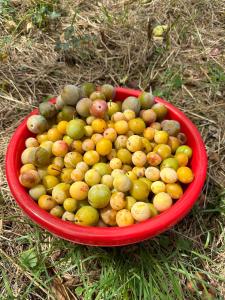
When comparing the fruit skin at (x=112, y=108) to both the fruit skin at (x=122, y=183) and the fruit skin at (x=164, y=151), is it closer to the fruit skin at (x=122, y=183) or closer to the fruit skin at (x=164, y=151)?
the fruit skin at (x=164, y=151)

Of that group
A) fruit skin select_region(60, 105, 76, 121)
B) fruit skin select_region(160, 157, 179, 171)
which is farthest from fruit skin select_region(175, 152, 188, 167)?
fruit skin select_region(60, 105, 76, 121)

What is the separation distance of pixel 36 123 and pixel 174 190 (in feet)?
2.99

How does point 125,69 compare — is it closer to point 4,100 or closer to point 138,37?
point 138,37

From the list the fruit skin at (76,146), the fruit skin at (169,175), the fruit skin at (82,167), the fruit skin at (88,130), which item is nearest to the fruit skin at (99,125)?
the fruit skin at (88,130)

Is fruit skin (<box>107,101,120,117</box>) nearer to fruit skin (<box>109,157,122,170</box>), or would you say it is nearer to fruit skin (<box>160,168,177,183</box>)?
fruit skin (<box>109,157,122,170</box>)

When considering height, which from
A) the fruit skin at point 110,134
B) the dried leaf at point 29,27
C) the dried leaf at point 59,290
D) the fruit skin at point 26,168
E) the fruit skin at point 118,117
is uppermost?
the dried leaf at point 29,27

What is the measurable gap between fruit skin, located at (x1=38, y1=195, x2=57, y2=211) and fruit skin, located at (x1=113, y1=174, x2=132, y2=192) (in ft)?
1.17

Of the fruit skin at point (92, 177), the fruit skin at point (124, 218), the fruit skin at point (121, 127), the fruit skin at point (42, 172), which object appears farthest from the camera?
the fruit skin at point (121, 127)

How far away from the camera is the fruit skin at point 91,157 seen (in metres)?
2.28

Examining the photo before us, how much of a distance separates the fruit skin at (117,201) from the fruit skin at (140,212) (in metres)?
0.06

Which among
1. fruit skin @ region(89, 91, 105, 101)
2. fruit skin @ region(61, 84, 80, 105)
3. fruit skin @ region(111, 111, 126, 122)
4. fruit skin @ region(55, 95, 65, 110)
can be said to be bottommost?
fruit skin @ region(111, 111, 126, 122)

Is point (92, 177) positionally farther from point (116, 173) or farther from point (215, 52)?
point (215, 52)

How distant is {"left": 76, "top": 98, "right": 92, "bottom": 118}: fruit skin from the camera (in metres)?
2.42

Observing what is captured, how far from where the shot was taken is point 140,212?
205cm
